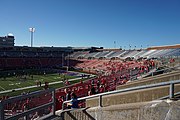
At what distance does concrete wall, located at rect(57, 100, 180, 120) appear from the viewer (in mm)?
3840

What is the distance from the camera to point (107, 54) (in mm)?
71938

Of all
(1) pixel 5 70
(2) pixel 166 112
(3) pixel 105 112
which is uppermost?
(2) pixel 166 112

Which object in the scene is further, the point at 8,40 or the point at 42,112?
the point at 8,40

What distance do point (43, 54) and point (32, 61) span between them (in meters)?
10.7

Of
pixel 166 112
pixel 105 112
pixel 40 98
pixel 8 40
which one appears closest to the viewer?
pixel 166 112

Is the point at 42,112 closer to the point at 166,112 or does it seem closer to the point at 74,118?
the point at 74,118

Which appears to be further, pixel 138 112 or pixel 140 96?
pixel 140 96

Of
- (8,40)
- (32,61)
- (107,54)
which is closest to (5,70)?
(32,61)

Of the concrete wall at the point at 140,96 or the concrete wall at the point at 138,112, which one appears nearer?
the concrete wall at the point at 138,112

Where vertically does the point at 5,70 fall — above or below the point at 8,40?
below

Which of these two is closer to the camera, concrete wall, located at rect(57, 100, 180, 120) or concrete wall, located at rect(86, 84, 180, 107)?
concrete wall, located at rect(57, 100, 180, 120)

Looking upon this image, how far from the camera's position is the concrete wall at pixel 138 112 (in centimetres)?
384

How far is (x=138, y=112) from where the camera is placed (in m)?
4.32

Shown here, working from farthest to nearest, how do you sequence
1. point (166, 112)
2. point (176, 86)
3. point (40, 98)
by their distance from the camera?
point (40, 98), point (176, 86), point (166, 112)
